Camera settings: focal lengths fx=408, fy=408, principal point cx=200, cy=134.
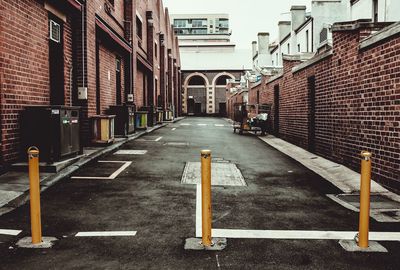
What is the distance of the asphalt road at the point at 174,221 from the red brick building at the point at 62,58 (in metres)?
2.26

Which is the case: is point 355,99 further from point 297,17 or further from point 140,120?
point 297,17

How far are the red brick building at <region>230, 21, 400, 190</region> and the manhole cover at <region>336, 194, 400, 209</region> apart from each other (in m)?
0.50

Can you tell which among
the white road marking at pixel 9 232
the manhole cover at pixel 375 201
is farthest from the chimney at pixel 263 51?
the white road marking at pixel 9 232

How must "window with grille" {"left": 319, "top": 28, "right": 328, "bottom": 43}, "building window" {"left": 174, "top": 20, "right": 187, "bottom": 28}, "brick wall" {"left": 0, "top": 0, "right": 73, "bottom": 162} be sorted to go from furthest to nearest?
1. "building window" {"left": 174, "top": 20, "right": 187, "bottom": 28}
2. "window with grille" {"left": 319, "top": 28, "right": 328, "bottom": 43}
3. "brick wall" {"left": 0, "top": 0, "right": 73, "bottom": 162}

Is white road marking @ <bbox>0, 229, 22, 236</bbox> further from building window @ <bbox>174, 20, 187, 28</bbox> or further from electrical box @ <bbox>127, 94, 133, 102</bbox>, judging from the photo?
building window @ <bbox>174, 20, 187, 28</bbox>

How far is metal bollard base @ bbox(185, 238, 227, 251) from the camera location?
14.6 ft

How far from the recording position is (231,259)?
416 centimetres

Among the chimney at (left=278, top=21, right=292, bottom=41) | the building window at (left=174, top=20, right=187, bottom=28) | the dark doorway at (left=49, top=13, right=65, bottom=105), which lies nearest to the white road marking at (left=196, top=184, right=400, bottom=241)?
the dark doorway at (left=49, top=13, right=65, bottom=105)

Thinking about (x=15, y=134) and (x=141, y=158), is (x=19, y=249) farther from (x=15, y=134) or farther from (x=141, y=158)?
(x=141, y=158)

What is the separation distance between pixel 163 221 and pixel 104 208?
1170mm

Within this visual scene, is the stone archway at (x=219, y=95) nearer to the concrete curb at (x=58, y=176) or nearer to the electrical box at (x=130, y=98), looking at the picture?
the electrical box at (x=130, y=98)

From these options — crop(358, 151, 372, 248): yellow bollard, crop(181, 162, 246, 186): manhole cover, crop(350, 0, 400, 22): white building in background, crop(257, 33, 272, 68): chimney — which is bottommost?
crop(181, 162, 246, 186): manhole cover

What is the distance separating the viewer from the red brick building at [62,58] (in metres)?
8.48

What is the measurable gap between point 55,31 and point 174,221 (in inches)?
309
